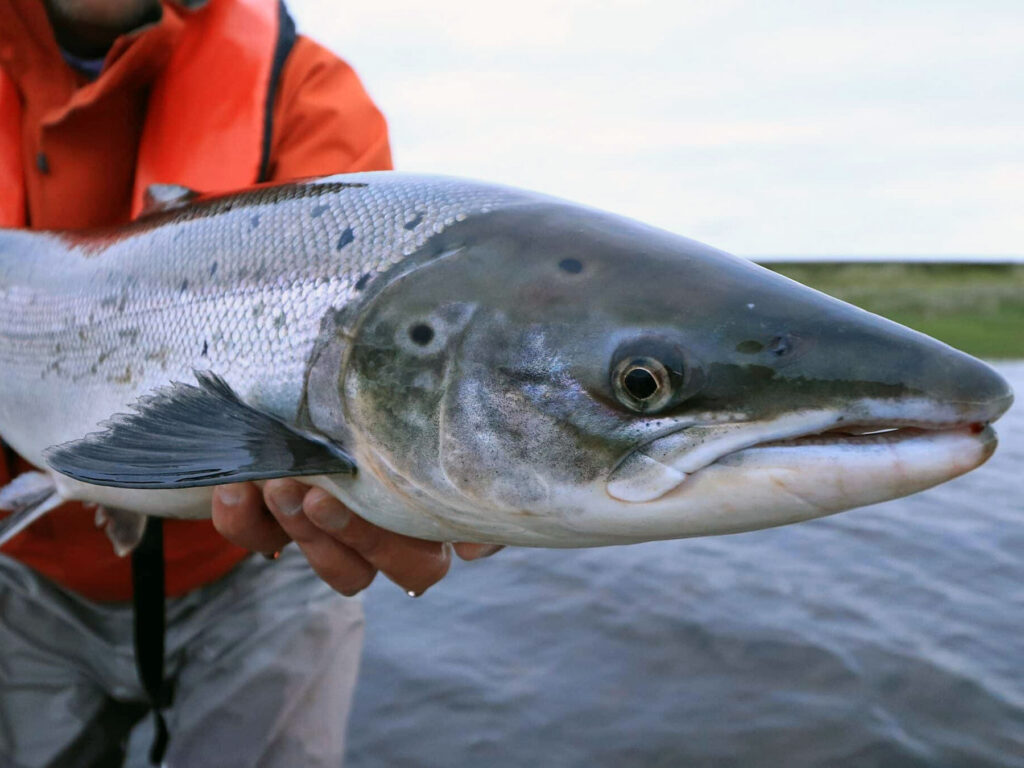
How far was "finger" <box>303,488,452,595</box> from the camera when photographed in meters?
2.09

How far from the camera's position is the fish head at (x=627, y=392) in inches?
59.9

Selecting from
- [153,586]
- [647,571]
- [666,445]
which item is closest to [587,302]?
[666,445]

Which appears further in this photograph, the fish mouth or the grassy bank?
the grassy bank

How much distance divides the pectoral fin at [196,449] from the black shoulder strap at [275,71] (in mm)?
1217

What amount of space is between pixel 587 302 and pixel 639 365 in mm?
202

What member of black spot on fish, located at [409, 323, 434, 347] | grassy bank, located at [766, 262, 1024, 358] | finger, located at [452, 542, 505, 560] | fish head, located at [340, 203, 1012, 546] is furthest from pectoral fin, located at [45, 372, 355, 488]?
grassy bank, located at [766, 262, 1024, 358]

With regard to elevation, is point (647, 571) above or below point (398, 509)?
below

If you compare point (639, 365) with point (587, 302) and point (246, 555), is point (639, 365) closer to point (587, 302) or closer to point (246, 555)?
point (587, 302)

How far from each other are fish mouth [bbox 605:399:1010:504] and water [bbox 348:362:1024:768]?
3485 millimetres

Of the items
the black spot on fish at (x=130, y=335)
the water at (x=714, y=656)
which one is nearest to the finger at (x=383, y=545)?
the black spot on fish at (x=130, y=335)

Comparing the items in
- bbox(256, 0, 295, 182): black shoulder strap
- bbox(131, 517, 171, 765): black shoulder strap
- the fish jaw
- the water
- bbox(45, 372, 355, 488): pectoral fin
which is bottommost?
the water

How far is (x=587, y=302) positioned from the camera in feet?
5.85

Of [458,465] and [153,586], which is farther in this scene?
[153,586]

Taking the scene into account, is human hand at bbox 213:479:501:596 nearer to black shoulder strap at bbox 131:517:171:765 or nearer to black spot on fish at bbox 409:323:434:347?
black spot on fish at bbox 409:323:434:347
